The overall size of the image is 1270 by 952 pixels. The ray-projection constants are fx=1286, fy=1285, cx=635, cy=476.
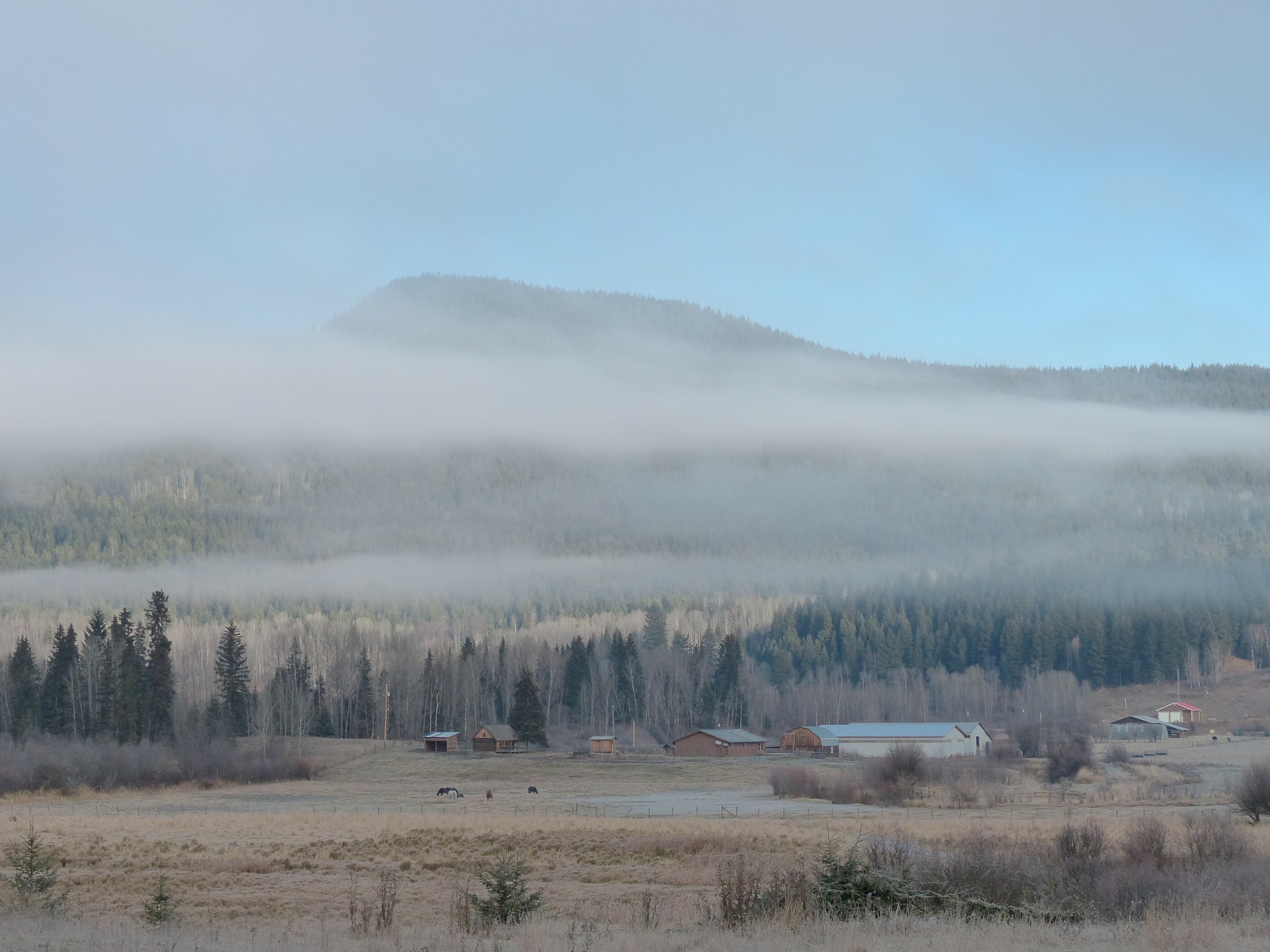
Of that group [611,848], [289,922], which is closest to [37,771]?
[611,848]

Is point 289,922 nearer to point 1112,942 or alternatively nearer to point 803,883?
point 803,883

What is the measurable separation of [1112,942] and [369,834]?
33821 mm

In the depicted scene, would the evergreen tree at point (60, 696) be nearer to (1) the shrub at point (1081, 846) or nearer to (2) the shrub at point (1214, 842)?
(1) the shrub at point (1081, 846)

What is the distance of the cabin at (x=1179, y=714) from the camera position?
158m

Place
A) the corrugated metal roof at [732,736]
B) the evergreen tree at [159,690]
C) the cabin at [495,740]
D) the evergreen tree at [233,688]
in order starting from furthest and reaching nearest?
1. the corrugated metal roof at [732,736]
2. the cabin at [495,740]
3. the evergreen tree at [233,688]
4. the evergreen tree at [159,690]

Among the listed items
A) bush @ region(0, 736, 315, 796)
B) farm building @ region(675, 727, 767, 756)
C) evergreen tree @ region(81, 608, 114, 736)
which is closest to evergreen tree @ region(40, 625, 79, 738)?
evergreen tree @ region(81, 608, 114, 736)

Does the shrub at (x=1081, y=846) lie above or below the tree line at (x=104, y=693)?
above

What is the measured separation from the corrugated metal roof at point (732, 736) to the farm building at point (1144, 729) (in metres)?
47.2

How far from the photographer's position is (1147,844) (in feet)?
111

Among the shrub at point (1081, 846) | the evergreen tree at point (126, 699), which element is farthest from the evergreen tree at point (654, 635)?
the shrub at point (1081, 846)

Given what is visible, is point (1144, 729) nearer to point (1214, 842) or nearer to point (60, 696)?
point (60, 696)

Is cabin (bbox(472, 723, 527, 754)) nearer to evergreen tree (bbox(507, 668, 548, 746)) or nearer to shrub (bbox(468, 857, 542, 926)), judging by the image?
evergreen tree (bbox(507, 668, 548, 746))

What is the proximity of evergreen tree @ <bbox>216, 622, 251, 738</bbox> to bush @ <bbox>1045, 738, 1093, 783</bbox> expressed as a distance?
6863cm

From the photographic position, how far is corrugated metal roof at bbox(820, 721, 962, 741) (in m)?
122
